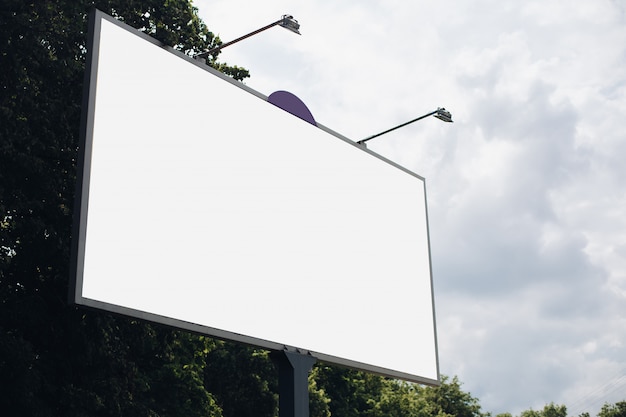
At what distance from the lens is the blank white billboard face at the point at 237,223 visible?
7660 millimetres

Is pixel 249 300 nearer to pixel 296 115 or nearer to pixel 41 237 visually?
pixel 296 115

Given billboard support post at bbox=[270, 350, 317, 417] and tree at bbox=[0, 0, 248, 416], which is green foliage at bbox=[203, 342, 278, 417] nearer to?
tree at bbox=[0, 0, 248, 416]

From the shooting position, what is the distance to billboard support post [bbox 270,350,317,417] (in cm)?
894

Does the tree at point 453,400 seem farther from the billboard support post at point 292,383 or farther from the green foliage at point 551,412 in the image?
the billboard support post at point 292,383

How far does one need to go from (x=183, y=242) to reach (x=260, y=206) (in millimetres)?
1280

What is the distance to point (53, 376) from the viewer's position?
48.2 feet

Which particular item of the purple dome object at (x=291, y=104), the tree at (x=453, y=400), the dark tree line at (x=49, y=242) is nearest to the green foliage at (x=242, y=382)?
the dark tree line at (x=49, y=242)

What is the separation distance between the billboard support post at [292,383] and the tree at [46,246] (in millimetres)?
6564

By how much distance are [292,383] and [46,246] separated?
726 cm

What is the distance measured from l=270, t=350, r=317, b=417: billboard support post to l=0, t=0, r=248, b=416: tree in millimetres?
6564

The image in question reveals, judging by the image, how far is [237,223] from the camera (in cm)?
885

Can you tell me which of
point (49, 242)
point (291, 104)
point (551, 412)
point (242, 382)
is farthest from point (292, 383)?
point (551, 412)

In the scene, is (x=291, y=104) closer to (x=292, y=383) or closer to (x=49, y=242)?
(x=292, y=383)

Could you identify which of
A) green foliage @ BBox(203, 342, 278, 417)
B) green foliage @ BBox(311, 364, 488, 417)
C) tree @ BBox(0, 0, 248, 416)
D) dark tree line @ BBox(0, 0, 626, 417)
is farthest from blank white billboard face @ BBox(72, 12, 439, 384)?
green foliage @ BBox(311, 364, 488, 417)
